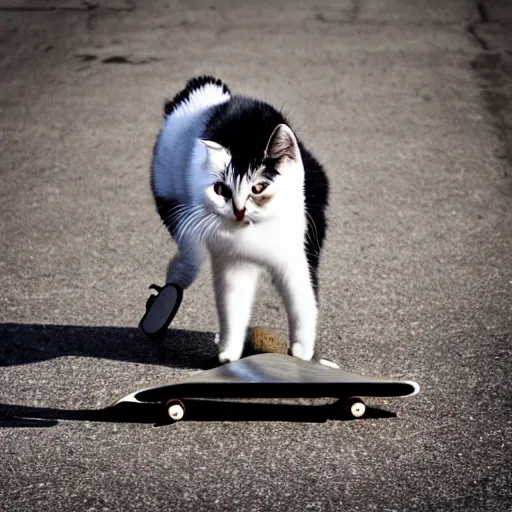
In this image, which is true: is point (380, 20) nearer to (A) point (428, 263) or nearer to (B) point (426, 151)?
(B) point (426, 151)

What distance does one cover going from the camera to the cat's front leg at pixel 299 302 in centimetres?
288

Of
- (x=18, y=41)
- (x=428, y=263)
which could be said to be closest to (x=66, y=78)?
(x=18, y=41)

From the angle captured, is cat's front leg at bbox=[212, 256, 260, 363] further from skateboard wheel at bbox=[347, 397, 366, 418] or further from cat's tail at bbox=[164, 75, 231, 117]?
cat's tail at bbox=[164, 75, 231, 117]

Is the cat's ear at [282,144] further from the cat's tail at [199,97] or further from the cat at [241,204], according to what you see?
the cat's tail at [199,97]

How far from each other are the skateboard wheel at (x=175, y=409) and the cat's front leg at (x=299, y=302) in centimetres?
43

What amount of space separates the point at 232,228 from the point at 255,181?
170 mm

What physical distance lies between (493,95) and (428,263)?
6.88 feet

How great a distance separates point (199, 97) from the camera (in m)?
3.24

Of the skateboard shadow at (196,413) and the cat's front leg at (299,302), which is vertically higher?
the cat's front leg at (299,302)

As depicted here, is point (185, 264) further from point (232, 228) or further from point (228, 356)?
point (232, 228)

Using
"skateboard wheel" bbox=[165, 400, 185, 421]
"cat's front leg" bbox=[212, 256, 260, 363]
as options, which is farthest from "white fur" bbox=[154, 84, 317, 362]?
"skateboard wheel" bbox=[165, 400, 185, 421]

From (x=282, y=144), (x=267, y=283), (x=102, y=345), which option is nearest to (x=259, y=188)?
(x=282, y=144)

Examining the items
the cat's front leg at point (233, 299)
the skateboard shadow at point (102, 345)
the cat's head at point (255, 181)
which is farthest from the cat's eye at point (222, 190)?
the skateboard shadow at point (102, 345)

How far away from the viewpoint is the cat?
105 inches
